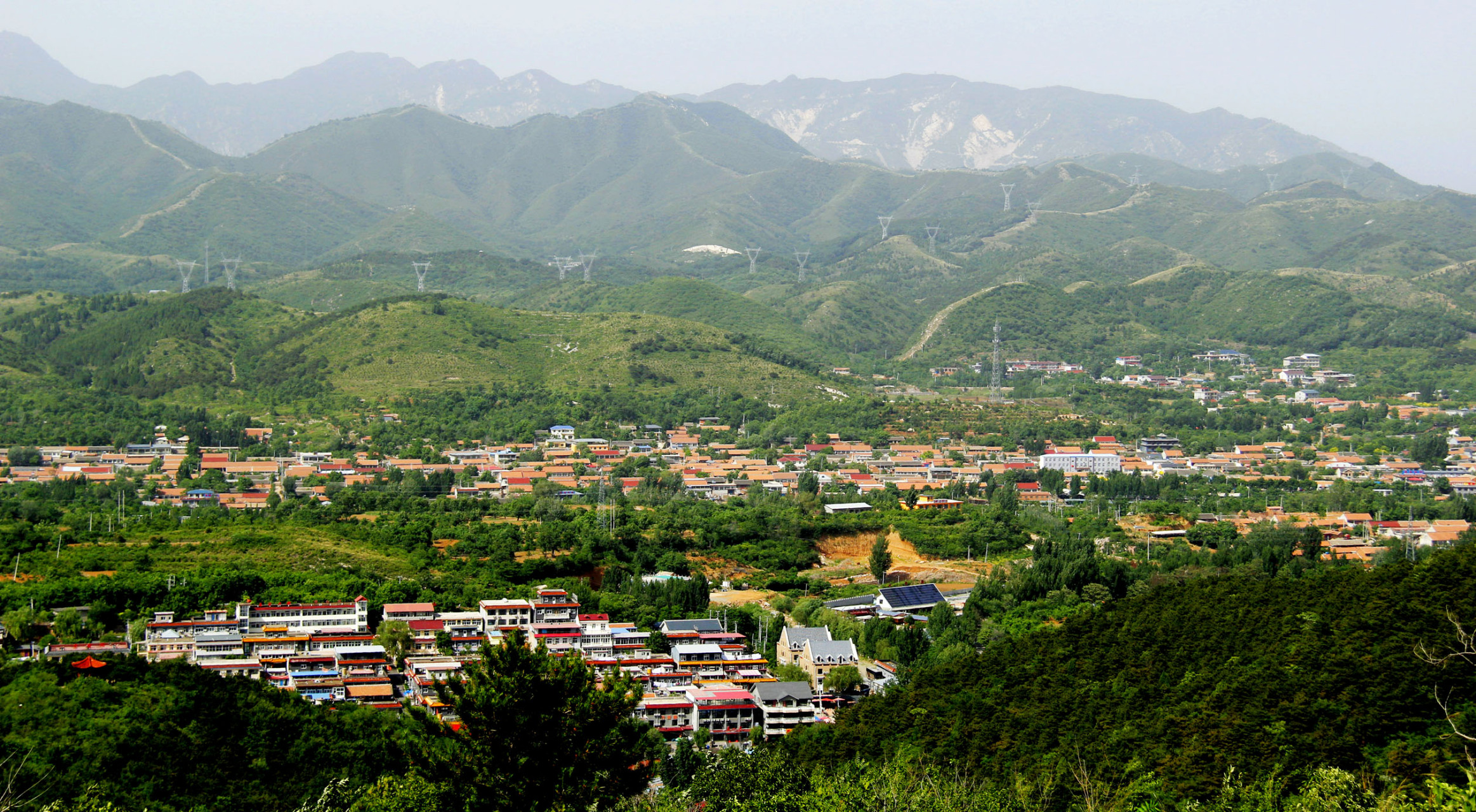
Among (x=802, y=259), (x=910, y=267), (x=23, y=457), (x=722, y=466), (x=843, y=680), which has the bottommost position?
(x=843, y=680)

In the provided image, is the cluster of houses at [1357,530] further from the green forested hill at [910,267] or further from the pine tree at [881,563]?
the green forested hill at [910,267]

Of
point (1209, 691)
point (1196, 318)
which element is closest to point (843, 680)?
point (1209, 691)

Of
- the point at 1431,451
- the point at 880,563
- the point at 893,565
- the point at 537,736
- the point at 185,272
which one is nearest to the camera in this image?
the point at 537,736

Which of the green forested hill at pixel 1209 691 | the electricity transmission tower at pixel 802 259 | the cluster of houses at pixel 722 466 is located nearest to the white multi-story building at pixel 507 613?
the green forested hill at pixel 1209 691

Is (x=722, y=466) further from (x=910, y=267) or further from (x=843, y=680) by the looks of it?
(x=910, y=267)

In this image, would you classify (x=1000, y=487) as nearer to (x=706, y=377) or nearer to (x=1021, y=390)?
(x=706, y=377)

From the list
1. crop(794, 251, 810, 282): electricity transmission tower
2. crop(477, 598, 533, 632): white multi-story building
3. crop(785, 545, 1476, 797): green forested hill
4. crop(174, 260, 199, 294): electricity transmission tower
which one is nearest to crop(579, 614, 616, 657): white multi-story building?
crop(477, 598, 533, 632): white multi-story building
